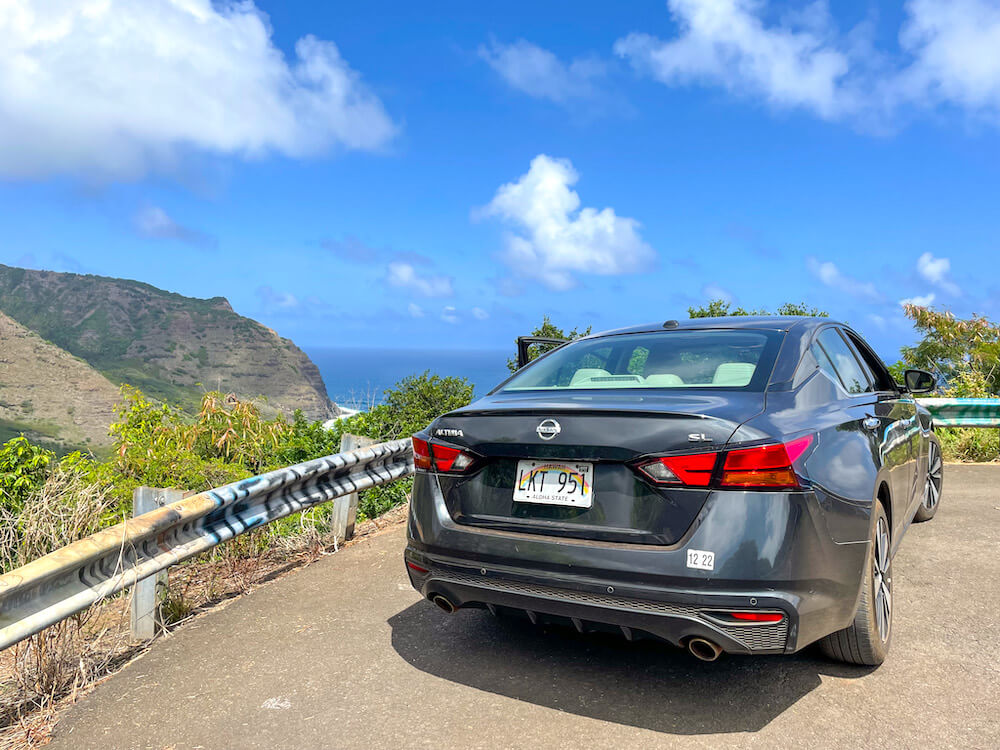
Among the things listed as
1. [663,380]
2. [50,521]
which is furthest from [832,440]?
[50,521]

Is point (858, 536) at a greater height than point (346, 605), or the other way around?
point (858, 536)

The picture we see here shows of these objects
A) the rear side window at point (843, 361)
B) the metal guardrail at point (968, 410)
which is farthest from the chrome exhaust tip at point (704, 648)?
the metal guardrail at point (968, 410)


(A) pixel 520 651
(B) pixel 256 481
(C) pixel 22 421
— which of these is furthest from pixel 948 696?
(C) pixel 22 421

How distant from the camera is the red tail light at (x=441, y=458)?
3517mm

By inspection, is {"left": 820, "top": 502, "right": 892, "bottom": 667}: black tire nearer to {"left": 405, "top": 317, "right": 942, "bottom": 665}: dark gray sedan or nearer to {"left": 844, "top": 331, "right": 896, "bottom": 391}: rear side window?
{"left": 405, "top": 317, "right": 942, "bottom": 665}: dark gray sedan

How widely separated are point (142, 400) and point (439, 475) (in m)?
9.28

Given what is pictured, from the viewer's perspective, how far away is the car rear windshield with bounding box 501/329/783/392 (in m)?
3.62

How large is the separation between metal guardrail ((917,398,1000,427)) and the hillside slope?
7548 centimetres

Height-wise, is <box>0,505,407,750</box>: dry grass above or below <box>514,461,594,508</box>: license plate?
below

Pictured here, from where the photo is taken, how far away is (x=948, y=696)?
334 cm

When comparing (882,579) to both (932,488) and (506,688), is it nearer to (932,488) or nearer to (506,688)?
(506,688)

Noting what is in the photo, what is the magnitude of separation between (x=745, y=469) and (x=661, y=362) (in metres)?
1.16

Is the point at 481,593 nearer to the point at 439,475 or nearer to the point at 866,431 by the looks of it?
the point at 439,475

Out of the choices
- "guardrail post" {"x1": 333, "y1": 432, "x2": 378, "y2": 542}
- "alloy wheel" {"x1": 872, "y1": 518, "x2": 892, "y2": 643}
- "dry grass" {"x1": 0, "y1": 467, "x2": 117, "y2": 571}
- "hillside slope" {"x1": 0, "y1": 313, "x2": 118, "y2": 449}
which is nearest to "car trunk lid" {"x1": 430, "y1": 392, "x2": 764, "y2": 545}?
"alloy wheel" {"x1": 872, "y1": 518, "x2": 892, "y2": 643}
